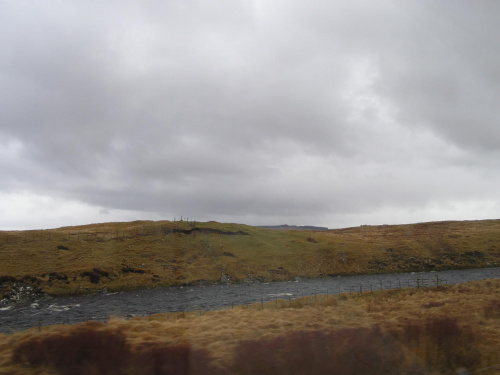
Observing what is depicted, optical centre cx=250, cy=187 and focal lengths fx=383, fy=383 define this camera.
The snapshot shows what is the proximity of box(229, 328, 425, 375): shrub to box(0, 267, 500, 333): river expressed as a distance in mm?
24764

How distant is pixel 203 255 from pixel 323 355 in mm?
59579

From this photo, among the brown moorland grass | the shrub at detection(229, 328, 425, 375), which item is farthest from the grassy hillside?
the shrub at detection(229, 328, 425, 375)

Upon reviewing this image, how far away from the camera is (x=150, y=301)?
42.9m

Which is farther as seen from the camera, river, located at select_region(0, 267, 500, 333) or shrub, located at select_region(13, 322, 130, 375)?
river, located at select_region(0, 267, 500, 333)

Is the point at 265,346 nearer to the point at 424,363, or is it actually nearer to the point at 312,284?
the point at 424,363

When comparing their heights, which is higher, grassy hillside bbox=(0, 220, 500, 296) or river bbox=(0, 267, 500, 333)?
grassy hillside bbox=(0, 220, 500, 296)

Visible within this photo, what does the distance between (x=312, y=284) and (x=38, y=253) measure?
41.2 m

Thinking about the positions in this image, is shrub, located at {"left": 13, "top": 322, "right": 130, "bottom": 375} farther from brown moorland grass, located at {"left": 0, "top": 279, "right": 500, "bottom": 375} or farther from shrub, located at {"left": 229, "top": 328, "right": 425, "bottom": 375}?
shrub, located at {"left": 229, "top": 328, "right": 425, "bottom": 375}

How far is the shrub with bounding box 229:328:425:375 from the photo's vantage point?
8.78 m

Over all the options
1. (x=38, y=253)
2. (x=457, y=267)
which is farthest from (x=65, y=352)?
(x=457, y=267)

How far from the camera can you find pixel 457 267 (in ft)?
226

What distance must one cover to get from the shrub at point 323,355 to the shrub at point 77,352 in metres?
2.70

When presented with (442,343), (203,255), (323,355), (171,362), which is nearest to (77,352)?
(171,362)

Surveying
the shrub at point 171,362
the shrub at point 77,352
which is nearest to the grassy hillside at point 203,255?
the shrub at point 77,352
